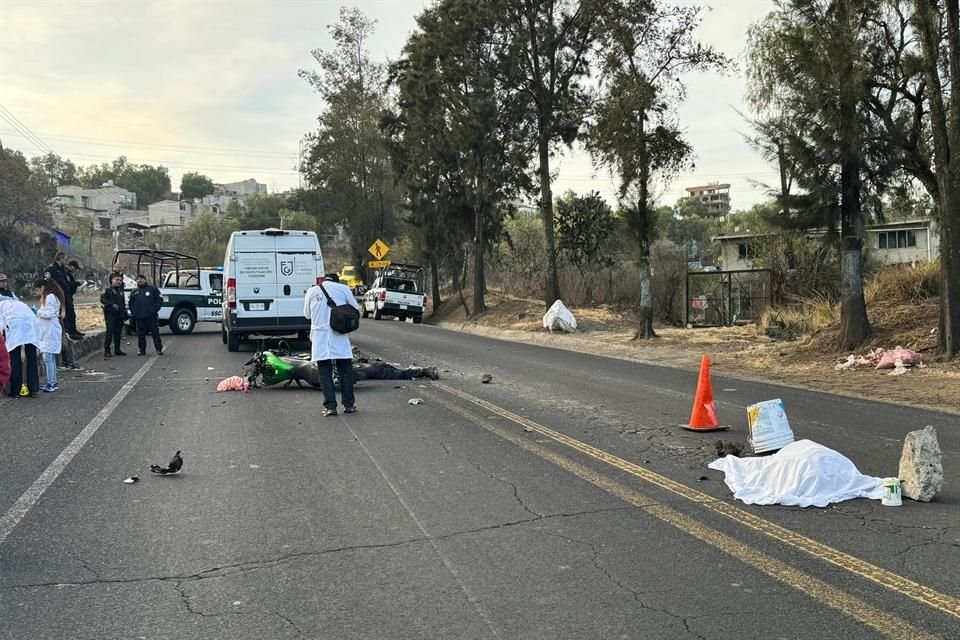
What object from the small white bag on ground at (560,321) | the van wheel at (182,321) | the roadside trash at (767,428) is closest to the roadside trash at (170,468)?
the roadside trash at (767,428)

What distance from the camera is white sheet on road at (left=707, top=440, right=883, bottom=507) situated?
19.2 ft

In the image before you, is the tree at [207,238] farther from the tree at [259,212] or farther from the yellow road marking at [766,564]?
the yellow road marking at [766,564]

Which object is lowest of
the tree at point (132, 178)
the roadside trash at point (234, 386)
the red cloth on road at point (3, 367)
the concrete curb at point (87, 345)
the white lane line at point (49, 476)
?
the white lane line at point (49, 476)

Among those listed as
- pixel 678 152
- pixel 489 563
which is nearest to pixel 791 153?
pixel 678 152

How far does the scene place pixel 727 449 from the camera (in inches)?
294

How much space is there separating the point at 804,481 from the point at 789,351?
11.7 meters

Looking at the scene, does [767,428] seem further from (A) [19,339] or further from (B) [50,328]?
(B) [50,328]

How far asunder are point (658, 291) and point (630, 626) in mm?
26568

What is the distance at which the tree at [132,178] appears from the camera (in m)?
155

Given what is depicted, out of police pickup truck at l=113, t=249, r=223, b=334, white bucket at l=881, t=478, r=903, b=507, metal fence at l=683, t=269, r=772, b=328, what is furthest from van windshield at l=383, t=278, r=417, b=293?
white bucket at l=881, t=478, r=903, b=507

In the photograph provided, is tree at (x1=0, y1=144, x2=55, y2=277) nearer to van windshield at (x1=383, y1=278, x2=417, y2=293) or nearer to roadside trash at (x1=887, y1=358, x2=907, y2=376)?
van windshield at (x1=383, y1=278, x2=417, y2=293)

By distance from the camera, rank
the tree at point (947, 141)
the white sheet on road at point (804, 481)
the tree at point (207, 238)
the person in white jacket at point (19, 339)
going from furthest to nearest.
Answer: the tree at point (207, 238), the tree at point (947, 141), the person in white jacket at point (19, 339), the white sheet on road at point (804, 481)

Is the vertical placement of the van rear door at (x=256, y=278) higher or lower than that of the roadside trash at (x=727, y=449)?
higher

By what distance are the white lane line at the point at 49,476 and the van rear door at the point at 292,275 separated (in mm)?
7332
